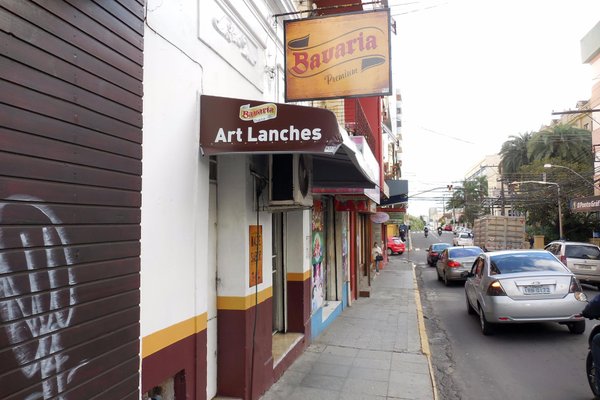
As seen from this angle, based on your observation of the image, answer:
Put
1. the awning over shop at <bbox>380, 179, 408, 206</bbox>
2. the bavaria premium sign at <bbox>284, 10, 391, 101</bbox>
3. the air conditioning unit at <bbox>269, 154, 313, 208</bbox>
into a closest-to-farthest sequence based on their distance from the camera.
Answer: the air conditioning unit at <bbox>269, 154, 313, 208</bbox>
the bavaria premium sign at <bbox>284, 10, 391, 101</bbox>
the awning over shop at <bbox>380, 179, 408, 206</bbox>

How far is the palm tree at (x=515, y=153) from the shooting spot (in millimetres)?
49469

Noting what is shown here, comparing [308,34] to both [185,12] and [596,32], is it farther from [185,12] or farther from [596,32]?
[596,32]

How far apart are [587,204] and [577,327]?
1952 centimetres

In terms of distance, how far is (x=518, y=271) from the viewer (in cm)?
856

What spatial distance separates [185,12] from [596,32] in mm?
39814

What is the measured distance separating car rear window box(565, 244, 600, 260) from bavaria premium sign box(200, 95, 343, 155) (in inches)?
561

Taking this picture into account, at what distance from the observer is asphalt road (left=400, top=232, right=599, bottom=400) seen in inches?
231

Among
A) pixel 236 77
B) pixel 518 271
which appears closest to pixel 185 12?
pixel 236 77

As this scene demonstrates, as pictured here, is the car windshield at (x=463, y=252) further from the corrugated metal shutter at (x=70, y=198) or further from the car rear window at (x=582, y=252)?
the corrugated metal shutter at (x=70, y=198)

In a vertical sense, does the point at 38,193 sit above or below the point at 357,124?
below

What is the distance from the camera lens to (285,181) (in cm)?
535

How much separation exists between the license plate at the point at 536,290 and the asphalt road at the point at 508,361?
909 millimetres

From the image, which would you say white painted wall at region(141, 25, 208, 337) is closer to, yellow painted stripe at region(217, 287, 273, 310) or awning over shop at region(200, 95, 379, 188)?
awning over shop at region(200, 95, 379, 188)

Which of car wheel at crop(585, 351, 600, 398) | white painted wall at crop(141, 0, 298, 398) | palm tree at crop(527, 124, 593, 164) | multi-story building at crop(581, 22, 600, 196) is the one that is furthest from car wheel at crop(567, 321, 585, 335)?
palm tree at crop(527, 124, 593, 164)
